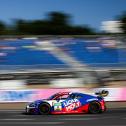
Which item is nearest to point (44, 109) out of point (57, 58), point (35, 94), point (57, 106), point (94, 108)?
point (57, 106)

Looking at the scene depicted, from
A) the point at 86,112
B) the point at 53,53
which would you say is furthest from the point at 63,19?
the point at 86,112

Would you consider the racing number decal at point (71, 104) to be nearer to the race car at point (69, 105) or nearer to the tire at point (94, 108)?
the race car at point (69, 105)

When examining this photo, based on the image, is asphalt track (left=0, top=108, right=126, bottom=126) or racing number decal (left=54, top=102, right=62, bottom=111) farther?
racing number decal (left=54, top=102, right=62, bottom=111)

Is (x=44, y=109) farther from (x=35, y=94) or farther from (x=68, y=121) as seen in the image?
(x=35, y=94)

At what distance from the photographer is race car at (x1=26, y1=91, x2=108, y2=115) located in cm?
1669

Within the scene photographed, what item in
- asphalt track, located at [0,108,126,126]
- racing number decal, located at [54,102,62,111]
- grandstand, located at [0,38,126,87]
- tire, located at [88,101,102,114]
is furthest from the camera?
grandstand, located at [0,38,126,87]

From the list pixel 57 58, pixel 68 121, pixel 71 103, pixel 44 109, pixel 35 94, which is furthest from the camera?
pixel 57 58

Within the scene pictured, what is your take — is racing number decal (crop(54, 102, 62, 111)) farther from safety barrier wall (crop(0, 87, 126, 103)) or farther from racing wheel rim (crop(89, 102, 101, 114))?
safety barrier wall (crop(0, 87, 126, 103))

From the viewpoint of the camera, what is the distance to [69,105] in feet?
55.3

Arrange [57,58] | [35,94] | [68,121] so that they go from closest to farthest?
1. [68,121]
2. [35,94]
3. [57,58]

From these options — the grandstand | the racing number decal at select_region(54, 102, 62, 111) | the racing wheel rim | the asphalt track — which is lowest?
the asphalt track

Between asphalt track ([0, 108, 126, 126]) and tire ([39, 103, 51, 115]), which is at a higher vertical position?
tire ([39, 103, 51, 115])

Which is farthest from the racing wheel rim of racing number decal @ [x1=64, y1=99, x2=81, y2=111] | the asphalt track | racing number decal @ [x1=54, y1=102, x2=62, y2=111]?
the asphalt track

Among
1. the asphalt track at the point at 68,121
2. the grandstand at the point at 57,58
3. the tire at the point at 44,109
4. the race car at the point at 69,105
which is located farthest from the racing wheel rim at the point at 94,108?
the grandstand at the point at 57,58
